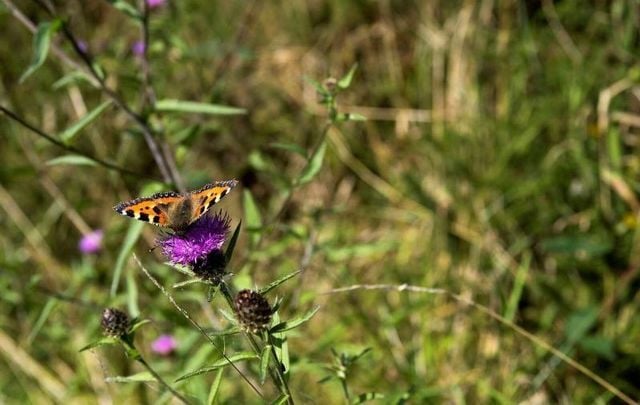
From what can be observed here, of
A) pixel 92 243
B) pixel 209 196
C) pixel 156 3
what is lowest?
pixel 92 243

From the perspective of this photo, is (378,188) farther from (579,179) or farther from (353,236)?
(579,179)

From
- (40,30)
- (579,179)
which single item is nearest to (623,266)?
(579,179)

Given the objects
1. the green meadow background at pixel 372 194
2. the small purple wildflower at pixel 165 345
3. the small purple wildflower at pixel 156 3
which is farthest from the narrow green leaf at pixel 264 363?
the small purple wildflower at pixel 156 3

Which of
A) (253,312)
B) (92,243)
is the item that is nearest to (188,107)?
(253,312)

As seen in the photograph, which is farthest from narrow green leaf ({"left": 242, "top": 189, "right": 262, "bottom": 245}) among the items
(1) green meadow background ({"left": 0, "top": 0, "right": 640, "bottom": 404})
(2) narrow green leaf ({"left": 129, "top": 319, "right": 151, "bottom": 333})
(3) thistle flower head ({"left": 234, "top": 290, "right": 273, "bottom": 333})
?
(3) thistle flower head ({"left": 234, "top": 290, "right": 273, "bottom": 333})

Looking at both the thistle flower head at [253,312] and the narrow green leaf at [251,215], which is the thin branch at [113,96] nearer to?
the narrow green leaf at [251,215]

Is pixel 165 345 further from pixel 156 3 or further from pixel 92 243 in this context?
pixel 156 3

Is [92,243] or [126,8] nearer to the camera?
[126,8]

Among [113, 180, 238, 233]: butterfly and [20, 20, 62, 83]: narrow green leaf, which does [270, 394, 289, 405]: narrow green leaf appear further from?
[20, 20, 62, 83]: narrow green leaf
